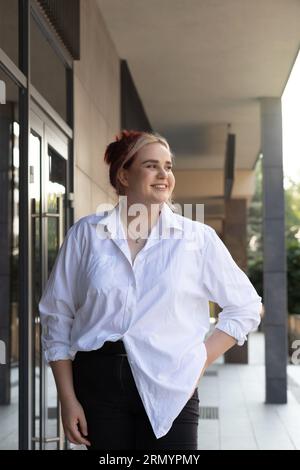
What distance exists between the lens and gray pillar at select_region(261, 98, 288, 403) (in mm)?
8484

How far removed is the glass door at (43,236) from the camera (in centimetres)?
386

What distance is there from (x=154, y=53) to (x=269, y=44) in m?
0.98

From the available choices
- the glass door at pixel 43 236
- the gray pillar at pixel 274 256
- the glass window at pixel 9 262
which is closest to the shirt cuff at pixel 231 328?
the glass window at pixel 9 262

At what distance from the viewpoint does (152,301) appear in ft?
5.75

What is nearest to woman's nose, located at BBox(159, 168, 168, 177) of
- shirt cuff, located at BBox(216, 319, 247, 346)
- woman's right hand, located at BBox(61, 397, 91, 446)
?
shirt cuff, located at BBox(216, 319, 247, 346)

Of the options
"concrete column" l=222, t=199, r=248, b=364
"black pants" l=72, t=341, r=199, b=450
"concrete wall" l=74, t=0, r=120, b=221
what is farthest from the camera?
"concrete column" l=222, t=199, r=248, b=364

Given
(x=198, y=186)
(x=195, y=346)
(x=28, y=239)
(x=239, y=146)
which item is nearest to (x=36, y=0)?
(x=28, y=239)

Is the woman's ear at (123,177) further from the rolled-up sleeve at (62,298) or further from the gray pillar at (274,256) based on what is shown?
the gray pillar at (274,256)

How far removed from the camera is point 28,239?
361 centimetres

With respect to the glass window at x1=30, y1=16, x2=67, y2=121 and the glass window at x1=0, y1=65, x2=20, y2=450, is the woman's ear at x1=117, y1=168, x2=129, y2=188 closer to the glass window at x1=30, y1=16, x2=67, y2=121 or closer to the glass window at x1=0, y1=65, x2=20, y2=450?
the glass window at x1=0, y1=65, x2=20, y2=450

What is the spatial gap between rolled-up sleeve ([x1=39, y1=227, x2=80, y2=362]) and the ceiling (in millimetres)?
4099

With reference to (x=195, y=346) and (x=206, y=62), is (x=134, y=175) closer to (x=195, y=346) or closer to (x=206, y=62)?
(x=195, y=346)

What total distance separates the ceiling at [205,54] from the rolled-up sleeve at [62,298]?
410 centimetres

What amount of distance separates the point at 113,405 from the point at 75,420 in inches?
3.4
